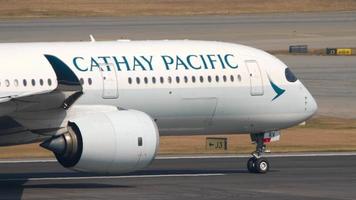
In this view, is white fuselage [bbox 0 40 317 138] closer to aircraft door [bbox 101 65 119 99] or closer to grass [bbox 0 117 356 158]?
aircraft door [bbox 101 65 119 99]

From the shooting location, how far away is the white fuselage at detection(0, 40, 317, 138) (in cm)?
3550

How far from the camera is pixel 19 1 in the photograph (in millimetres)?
136750

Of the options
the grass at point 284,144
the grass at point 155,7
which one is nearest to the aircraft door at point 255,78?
the grass at point 284,144

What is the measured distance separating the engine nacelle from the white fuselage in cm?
166

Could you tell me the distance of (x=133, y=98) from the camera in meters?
36.6

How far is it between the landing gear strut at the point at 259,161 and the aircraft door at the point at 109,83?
545cm

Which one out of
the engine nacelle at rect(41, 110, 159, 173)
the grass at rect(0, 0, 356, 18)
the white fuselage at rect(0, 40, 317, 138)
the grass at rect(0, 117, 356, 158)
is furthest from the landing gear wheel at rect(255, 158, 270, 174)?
the grass at rect(0, 0, 356, 18)

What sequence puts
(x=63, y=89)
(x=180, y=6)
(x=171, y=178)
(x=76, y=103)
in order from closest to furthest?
(x=63, y=89), (x=76, y=103), (x=171, y=178), (x=180, y=6)

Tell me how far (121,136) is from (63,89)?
1968mm

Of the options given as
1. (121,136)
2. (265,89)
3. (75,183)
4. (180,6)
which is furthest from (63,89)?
(180,6)

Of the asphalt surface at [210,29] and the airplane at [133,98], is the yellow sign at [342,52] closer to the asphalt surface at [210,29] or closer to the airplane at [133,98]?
the asphalt surface at [210,29]

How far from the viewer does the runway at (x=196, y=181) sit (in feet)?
111

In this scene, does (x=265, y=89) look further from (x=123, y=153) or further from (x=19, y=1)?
(x=19, y=1)

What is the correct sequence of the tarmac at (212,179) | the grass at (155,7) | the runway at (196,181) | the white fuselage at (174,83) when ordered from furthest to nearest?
the grass at (155,7) < the white fuselage at (174,83) < the tarmac at (212,179) < the runway at (196,181)
